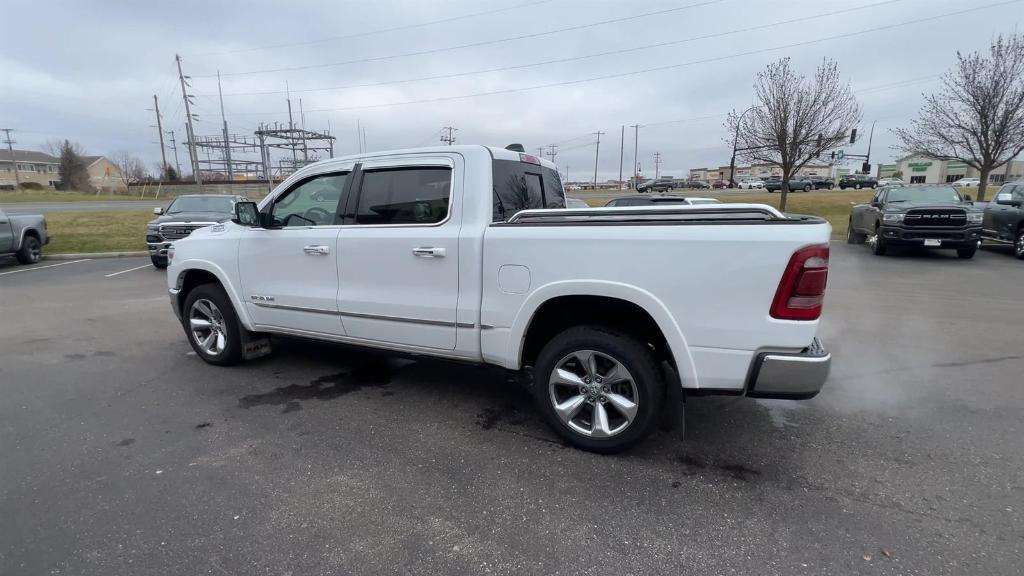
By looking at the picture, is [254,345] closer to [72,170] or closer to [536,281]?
[536,281]

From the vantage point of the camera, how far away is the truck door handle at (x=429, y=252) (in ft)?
11.6

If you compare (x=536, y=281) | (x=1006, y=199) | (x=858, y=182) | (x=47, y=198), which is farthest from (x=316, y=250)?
(x=858, y=182)

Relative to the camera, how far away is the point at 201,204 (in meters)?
12.4

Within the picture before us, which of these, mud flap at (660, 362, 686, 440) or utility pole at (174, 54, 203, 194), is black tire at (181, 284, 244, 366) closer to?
mud flap at (660, 362, 686, 440)

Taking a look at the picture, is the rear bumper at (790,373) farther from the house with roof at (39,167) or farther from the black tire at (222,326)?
the house with roof at (39,167)

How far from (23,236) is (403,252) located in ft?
45.0

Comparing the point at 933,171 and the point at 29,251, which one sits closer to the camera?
the point at 29,251

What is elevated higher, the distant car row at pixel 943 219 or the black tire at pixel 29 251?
the distant car row at pixel 943 219

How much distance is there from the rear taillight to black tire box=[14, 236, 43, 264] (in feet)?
52.6

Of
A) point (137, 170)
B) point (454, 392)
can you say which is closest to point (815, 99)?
point (454, 392)

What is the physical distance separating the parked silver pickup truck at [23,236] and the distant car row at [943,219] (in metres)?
20.1

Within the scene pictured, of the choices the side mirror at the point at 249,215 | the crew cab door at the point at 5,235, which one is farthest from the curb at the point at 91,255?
the side mirror at the point at 249,215

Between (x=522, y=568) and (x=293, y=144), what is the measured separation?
63217mm

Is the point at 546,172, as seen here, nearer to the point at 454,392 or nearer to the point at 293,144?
the point at 454,392
